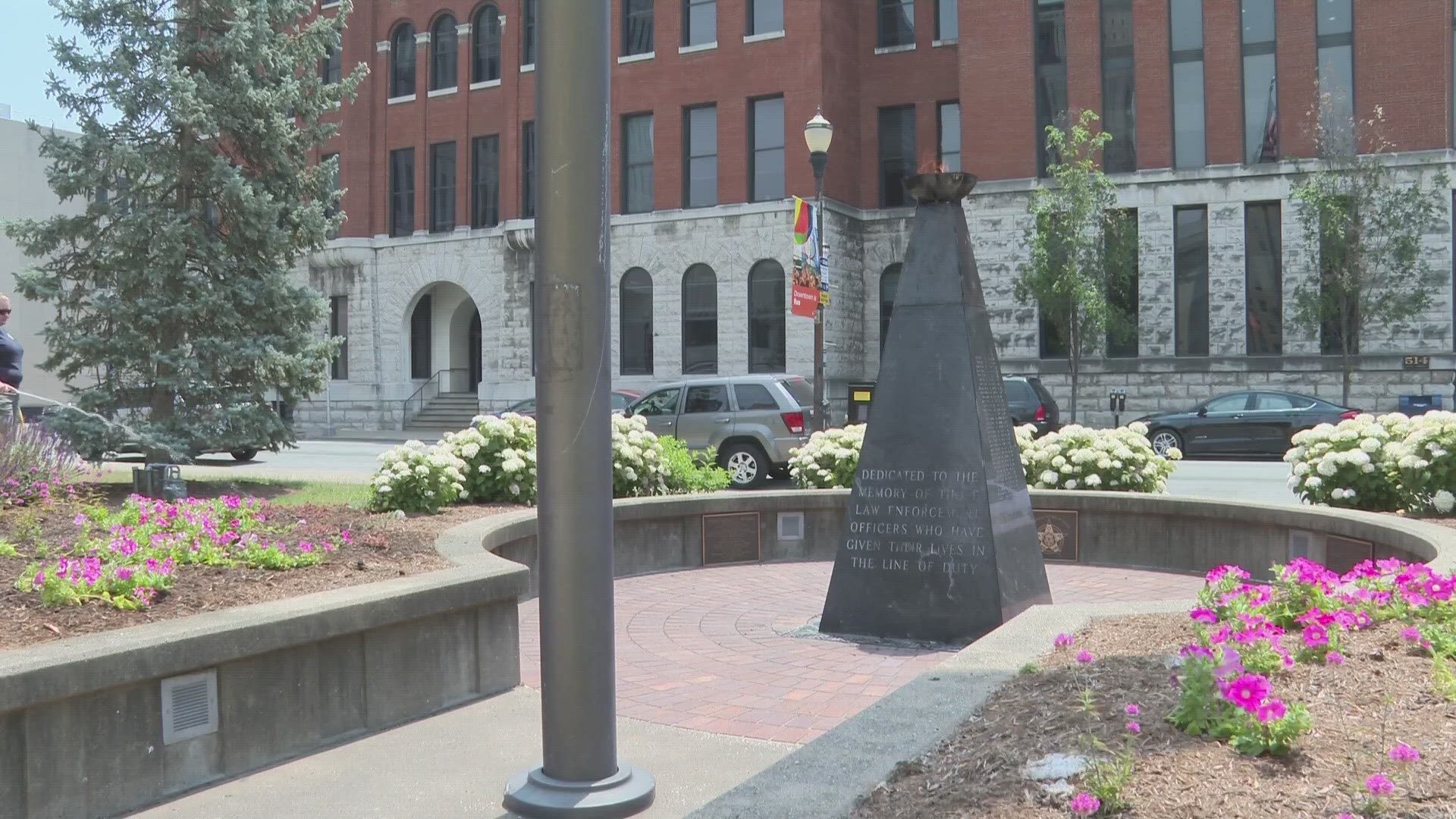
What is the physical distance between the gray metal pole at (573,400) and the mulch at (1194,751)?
1.10m

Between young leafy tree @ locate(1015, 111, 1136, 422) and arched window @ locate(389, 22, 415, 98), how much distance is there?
855 inches

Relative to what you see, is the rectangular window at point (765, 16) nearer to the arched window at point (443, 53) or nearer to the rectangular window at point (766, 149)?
the rectangular window at point (766, 149)

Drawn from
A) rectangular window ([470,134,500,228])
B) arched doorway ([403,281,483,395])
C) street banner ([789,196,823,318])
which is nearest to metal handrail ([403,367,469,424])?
arched doorway ([403,281,483,395])

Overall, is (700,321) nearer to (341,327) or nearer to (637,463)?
(341,327)

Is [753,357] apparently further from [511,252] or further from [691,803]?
[691,803]

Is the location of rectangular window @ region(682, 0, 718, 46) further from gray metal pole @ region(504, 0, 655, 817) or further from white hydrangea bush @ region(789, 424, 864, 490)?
gray metal pole @ region(504, 0, 655, 817)

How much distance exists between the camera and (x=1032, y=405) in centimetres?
2433

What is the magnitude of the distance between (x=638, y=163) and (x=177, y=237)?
21.5 meters

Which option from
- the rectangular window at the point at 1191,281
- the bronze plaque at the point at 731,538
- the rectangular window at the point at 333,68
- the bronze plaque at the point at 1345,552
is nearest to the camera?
the bronze plaque at the point at 1345,552

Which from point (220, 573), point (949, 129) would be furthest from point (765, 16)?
point (220, 573)

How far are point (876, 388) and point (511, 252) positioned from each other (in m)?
30.8

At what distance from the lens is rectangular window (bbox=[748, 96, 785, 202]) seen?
3338 cm

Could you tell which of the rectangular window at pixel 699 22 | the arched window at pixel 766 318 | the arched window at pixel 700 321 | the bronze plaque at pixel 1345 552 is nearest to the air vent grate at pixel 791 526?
the bronze plaque at pixel 1345 552

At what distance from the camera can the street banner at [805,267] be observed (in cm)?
1938
